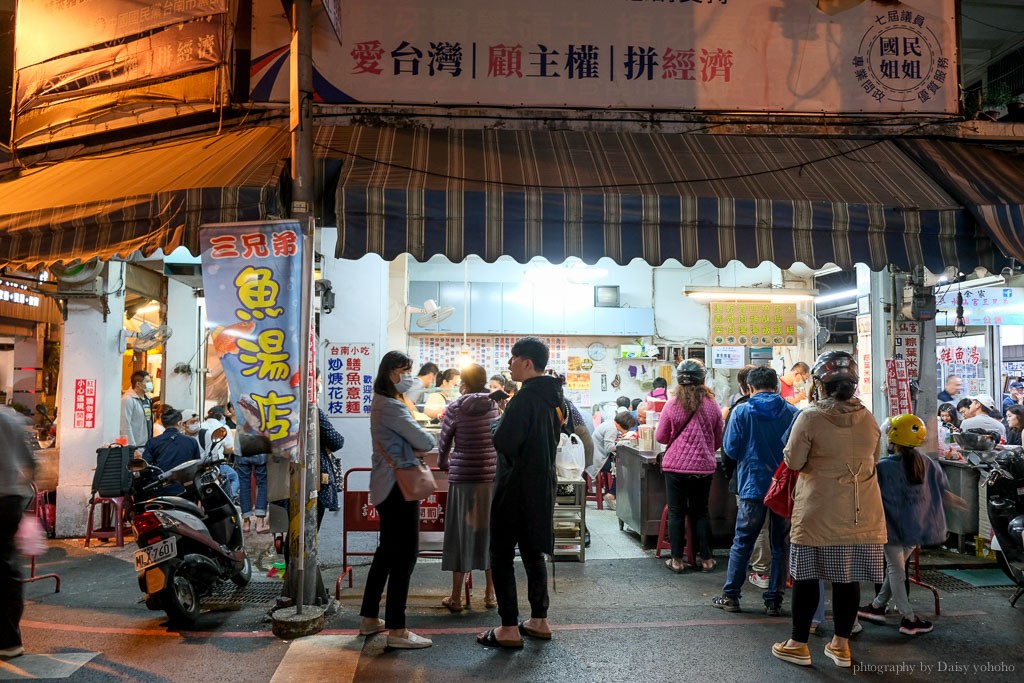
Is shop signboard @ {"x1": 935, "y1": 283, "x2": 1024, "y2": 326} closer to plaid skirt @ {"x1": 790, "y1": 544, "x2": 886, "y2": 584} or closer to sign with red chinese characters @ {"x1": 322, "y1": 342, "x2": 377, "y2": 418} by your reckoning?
plaid skirt @ {"x1": 790, "y1": 544, "x2": 886, "y2": 584}

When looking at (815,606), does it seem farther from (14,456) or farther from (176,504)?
(14,456)

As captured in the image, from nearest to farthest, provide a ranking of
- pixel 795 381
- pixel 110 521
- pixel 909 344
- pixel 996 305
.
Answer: pixel 909 344, pixel 110 521, pixel 795 381, pixel 996 305

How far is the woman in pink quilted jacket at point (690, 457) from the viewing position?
7.14 m

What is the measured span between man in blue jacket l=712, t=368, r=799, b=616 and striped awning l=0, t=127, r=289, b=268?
4750mm

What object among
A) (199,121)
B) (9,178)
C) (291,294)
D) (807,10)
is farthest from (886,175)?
(9,178)

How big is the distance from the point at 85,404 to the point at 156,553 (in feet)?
13.8

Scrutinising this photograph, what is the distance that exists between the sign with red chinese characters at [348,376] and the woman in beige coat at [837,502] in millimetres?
6831

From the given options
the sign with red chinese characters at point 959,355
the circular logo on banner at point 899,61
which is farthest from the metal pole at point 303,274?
the sign with red chinese characters at point 959,355

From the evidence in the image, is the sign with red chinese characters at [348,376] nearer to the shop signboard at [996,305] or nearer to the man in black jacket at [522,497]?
the man in black jacket at [522,497]

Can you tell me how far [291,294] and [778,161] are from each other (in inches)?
194

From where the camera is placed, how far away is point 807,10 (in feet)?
24.7

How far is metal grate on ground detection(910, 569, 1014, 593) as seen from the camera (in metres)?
6.52

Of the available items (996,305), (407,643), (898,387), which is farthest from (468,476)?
(996,305)

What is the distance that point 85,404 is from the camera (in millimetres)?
8664
